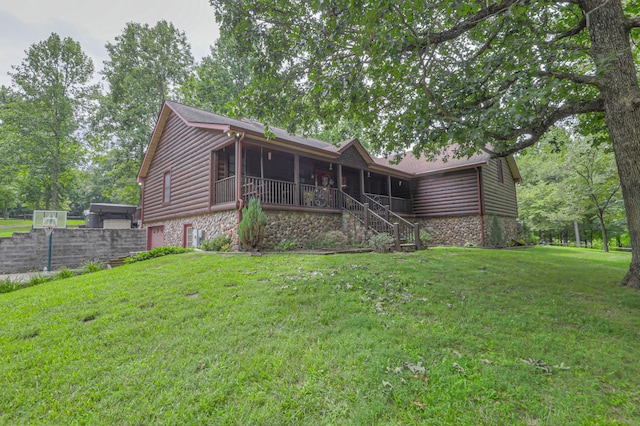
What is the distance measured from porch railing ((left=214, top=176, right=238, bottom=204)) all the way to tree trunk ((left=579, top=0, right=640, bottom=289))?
365 inches

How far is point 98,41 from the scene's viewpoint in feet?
68.2

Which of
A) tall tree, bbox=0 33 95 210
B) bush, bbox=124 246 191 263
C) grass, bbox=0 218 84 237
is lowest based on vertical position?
bush, bbox=124 246 191 263

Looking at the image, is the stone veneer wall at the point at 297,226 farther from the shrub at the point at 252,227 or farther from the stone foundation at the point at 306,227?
the shrub at the point at 252,227

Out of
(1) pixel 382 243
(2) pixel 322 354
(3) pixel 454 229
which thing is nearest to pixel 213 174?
(1) pixel 382 243

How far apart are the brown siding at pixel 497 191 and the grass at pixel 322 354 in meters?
11.1

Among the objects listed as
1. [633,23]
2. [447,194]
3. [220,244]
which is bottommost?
[220,244]

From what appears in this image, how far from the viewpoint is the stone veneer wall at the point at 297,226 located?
376 inches

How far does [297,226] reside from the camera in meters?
10.3

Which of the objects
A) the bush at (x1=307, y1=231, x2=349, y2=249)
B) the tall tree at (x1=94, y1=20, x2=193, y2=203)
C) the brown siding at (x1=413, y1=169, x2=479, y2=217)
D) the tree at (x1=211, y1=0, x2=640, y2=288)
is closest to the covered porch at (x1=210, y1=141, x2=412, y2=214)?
the bush at (x1=307, y1=231, x2=349, y2=249)

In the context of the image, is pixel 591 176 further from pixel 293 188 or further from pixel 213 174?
pixel 213 174

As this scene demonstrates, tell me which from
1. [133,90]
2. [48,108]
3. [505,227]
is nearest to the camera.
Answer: [505,227]

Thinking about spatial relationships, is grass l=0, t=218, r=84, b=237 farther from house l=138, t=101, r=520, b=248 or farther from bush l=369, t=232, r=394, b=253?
bush l=369, t=232, r=394, b=253

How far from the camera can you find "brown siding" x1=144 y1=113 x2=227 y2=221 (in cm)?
1084

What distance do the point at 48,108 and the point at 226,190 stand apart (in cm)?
1946
